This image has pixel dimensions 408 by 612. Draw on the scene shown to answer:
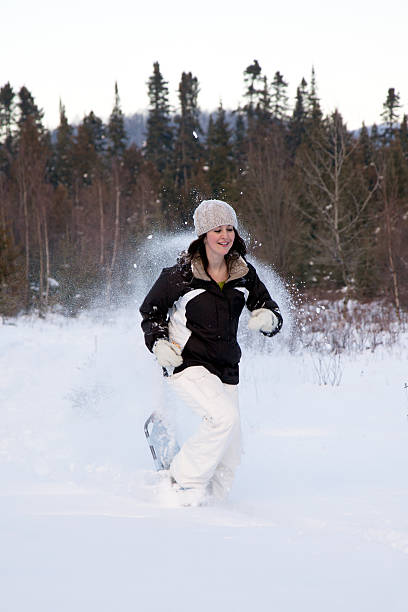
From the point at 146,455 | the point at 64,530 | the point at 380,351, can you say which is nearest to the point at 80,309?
the point at 380,351

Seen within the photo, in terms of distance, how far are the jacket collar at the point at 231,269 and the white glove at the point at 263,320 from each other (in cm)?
25

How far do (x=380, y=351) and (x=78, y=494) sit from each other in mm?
6725

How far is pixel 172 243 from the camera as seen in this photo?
19.6ft

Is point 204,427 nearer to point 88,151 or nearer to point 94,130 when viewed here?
point 88,151

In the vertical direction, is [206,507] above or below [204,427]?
below

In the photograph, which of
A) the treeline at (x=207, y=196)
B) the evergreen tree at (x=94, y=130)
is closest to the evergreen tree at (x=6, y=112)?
the treeline at (x=207, y=196)

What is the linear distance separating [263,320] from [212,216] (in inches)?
26.1

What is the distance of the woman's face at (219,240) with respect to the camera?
10.4ft

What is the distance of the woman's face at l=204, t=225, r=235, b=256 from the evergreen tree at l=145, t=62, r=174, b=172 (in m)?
40.1

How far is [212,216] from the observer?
3.18 m

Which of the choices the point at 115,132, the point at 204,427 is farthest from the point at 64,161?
the point at 204,427

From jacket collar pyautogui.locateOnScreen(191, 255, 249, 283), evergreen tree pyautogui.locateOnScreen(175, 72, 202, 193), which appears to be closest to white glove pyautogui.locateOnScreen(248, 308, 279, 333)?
jacket collar pyautogui.locateOnScreen(191, 255, 249, 283)

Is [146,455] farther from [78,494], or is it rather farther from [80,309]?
[80,309]

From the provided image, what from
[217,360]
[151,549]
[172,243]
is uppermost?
[172,243]
